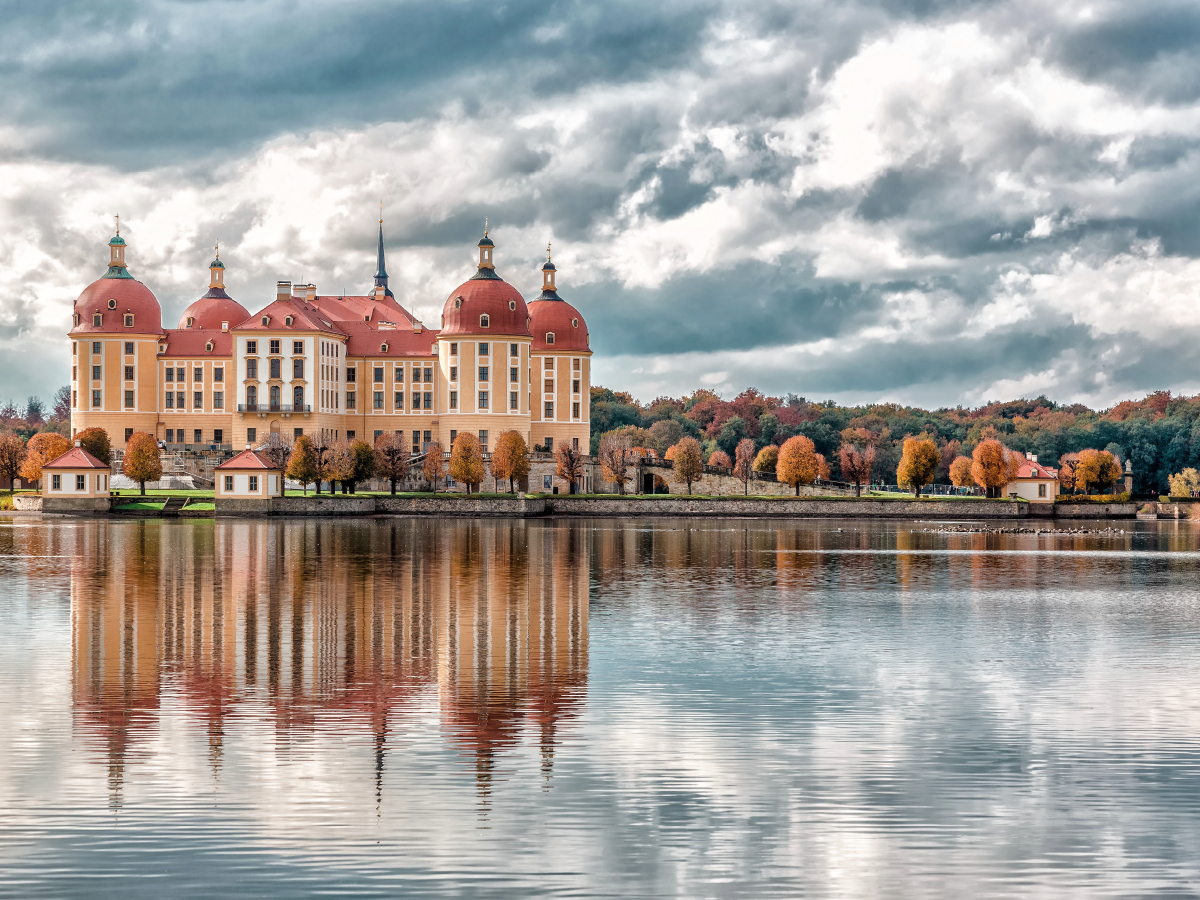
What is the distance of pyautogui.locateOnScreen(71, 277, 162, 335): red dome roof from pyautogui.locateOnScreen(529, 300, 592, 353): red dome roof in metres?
25.3

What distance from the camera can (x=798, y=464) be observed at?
8238 centimetres

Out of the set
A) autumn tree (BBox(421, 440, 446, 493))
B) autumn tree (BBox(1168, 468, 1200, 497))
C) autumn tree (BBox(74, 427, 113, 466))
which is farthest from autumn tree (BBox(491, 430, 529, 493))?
autumn tree (BBox(1168, 468, 1200, 497))

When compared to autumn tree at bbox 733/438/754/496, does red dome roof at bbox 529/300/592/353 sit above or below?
above

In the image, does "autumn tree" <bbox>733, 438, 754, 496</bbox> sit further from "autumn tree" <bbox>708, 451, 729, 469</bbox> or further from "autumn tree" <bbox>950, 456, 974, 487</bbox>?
"autumn tree" <bbox>950, 456, 974, 487</bbox>

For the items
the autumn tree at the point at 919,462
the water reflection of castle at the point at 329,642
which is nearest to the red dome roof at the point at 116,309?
the autumn tree at the point at 919,462

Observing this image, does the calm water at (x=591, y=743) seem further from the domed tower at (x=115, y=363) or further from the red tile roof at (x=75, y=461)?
the domed tower at (x=115, y=363)

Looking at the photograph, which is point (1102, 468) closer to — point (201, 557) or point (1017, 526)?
point (1017, 526)

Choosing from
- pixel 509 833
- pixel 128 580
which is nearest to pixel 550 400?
pixel 128 580

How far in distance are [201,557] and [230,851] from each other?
2985 centimetres

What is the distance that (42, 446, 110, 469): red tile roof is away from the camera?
234 ft

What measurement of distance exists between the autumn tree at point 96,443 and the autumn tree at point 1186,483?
79.2 m

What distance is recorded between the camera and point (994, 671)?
18297 mm

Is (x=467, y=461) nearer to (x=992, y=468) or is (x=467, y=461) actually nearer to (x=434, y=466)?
(x=434, y=466)

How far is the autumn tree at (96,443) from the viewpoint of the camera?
8138 centimetres
